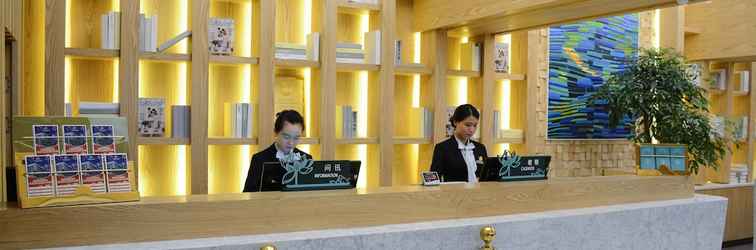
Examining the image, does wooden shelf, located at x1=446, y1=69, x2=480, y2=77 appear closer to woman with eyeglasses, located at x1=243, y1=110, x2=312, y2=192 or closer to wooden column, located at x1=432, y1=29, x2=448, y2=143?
wooden column, located at x1=432, y1=29, x2=448, y2=143

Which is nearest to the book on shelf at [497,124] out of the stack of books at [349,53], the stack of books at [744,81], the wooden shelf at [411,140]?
the wooden shelf at [411,140]

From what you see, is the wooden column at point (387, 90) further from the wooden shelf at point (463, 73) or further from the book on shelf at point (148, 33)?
the book on shelf at point (148, 33)

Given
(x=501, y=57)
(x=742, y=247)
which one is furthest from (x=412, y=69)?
(x=742, y=247)

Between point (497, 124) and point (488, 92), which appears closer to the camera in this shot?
point (488, 92)

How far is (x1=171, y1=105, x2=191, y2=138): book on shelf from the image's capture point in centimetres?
462

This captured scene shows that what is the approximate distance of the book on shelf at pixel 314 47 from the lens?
5.09 metres

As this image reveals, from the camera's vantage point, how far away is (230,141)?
189 inches

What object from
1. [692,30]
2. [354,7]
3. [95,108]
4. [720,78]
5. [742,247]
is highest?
[692,30]

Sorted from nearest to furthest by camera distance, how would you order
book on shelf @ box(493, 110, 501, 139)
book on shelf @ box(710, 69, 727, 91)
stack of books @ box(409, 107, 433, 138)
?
1. stack of books @ box(409, 107, 433, 138)
2. book on shelf @ box(493, 110, 501, 139)
3. book on shelf @ box(710, 69, 727, 91)

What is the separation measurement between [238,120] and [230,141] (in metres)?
0.16

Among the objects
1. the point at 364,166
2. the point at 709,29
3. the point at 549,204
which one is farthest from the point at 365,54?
the point at 709,29


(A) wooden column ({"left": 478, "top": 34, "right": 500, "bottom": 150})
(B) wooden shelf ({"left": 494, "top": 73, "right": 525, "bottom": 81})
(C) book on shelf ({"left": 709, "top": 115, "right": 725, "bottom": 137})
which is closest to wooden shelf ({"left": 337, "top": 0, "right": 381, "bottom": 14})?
(A) wooden column ({"left": 478, "top": 34, "right": 500, "bottom": 150})

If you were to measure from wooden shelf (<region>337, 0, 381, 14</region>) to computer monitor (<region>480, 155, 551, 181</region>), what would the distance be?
7.25 feet

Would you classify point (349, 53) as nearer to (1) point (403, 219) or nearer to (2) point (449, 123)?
(2) point (449, 123)
